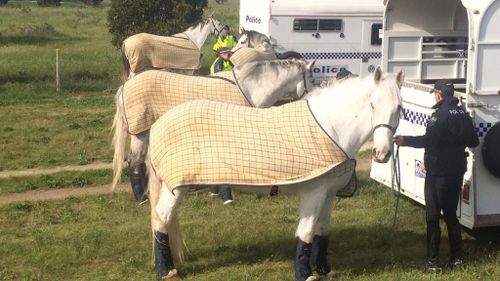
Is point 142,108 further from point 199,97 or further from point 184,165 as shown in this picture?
point 184,165

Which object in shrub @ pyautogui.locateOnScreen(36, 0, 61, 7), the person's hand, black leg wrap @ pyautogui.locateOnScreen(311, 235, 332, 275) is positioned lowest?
black leg wrap @ pyautogui.locateOnScreen(311, 235, 332, 275)

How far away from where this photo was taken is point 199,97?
304 inches

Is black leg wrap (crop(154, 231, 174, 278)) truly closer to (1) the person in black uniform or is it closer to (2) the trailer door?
(1) the person in black uniform

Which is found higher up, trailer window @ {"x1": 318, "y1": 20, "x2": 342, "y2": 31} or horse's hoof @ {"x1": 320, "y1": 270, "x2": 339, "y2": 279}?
trailer window @ {"x1": 318, "y1": 20, "x2": 342, "y2": 31}

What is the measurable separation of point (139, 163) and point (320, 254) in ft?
9.74

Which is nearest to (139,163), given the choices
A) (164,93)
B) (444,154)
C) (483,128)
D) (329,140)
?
(164,93)

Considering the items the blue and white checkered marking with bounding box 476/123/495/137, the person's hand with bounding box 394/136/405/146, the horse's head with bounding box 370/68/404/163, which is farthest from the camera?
the blue and white checkered marking with bounding box 476/123/495/137

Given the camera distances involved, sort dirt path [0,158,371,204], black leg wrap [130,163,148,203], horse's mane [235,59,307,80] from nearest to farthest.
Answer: horse's mane [235,59,307,80] → black leg wrap [130,163,148,203] → dirt path [0,158,371,204]

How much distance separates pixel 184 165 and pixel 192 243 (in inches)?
73.6

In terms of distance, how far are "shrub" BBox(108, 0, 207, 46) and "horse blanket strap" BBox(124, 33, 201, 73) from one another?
11.5 meters

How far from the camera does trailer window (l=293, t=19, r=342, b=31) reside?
15.7m

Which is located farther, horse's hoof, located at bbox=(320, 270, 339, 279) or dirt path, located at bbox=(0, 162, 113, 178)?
dirt path, located at bbox=(0, 162, 113, 178)

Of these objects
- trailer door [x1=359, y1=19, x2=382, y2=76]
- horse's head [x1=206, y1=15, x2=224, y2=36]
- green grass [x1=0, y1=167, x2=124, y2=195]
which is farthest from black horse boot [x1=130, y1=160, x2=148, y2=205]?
trailer door [x1=359, y1=19, x2=382, y2=76]

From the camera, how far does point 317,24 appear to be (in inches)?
622
